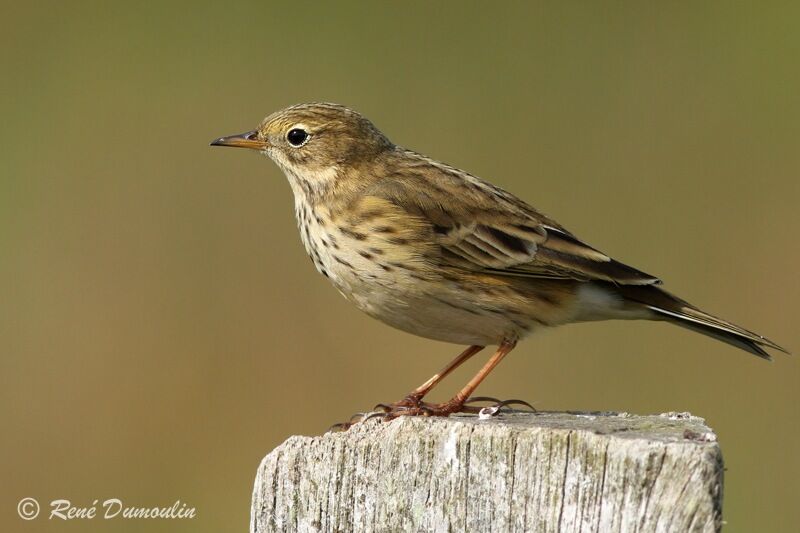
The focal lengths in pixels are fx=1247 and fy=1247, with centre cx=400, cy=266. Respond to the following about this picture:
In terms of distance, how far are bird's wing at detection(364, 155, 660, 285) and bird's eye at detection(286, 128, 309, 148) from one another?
29.7 inches

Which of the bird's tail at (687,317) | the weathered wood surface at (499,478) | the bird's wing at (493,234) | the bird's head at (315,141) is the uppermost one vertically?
the bird's head at (315,141)

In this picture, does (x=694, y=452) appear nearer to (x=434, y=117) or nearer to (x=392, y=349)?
(x=392, y=349)

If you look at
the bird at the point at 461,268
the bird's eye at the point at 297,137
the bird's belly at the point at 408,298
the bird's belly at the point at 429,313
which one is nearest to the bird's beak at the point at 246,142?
the bird's eye at the point at 297,137

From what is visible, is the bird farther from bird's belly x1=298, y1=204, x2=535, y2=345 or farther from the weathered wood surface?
the weathered wood surface

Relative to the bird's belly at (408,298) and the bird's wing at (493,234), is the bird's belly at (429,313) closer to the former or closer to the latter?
the bird's belly at (408,298)

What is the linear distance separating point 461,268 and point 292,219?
253 inches

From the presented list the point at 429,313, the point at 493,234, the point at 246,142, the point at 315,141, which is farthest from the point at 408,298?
the point at 246,142

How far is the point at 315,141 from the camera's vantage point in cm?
799

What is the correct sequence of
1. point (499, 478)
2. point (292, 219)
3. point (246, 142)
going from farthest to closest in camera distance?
point (292, 219) < point (246, 142) < point (499, 478)

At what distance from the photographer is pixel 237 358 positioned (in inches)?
459

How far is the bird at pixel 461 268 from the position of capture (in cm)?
693

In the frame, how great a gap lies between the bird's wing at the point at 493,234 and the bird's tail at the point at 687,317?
0.14 metres

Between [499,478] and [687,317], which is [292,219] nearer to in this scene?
[687,317]

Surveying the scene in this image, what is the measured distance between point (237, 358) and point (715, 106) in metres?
6.46
